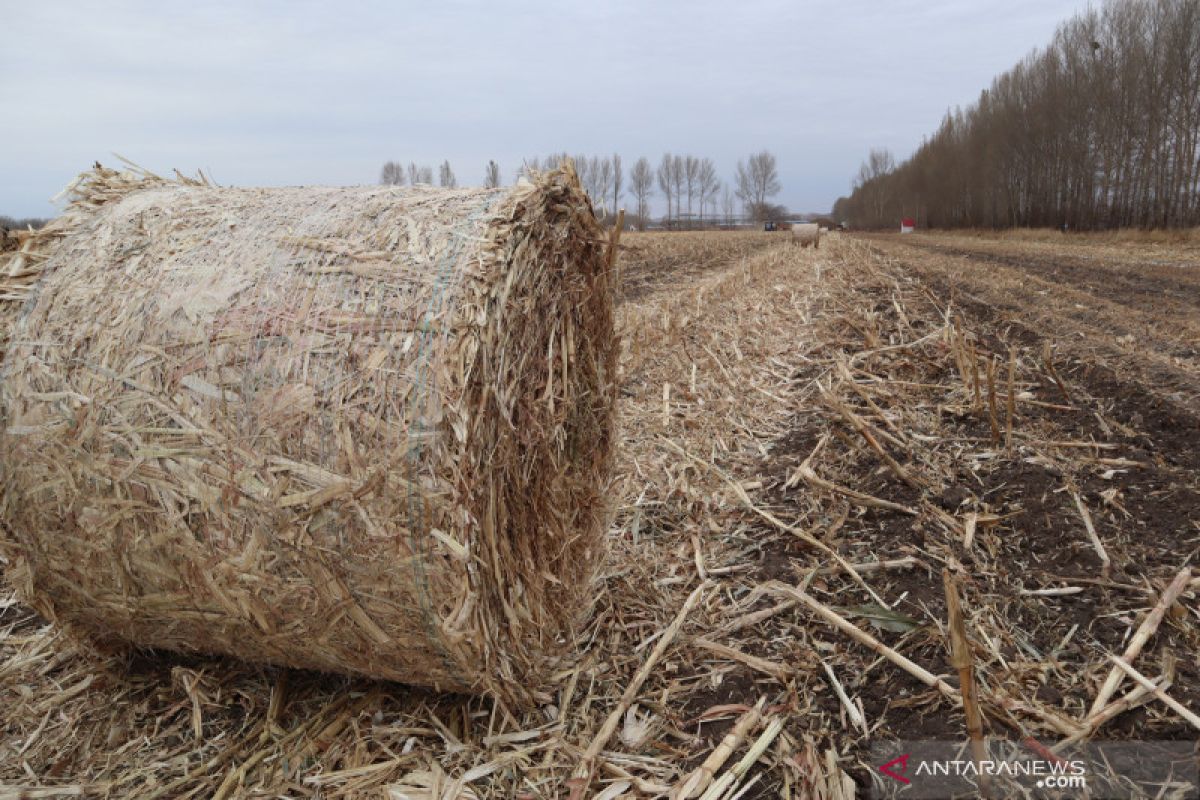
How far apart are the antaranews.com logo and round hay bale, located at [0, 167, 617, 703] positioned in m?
1.41

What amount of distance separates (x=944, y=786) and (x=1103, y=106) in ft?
165

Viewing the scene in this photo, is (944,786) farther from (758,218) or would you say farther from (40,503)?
(758,218)

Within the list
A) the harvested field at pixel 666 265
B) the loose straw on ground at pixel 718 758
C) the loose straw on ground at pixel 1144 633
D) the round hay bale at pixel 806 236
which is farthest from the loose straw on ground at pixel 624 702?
the round hay bale at pixel 806 236

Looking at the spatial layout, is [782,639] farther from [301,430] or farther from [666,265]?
[666,265]

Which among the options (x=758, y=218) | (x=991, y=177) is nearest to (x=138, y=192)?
(x=991, y=177)

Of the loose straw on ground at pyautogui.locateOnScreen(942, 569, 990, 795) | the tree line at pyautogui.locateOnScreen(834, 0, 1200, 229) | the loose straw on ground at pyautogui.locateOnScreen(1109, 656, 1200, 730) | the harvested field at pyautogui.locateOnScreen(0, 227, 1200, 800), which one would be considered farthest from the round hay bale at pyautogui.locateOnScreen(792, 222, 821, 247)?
the loose straw on ground at pyautogui.locateOnScreen(942, 569, 990, 795)

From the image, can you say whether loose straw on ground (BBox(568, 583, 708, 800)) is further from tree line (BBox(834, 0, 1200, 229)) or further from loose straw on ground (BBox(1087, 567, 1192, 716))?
tree line (BBox(834, 0, 1200, 229))

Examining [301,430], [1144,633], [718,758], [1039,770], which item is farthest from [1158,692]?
[301,430]

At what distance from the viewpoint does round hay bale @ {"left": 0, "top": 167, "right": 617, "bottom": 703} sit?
2.42m

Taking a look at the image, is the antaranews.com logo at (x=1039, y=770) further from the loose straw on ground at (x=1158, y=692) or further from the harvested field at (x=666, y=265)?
the harvested field at (x=666, y=265)

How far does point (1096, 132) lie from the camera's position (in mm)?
42375

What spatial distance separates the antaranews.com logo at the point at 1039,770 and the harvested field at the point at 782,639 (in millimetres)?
69

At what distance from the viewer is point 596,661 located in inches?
128

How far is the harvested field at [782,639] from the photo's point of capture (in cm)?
269
